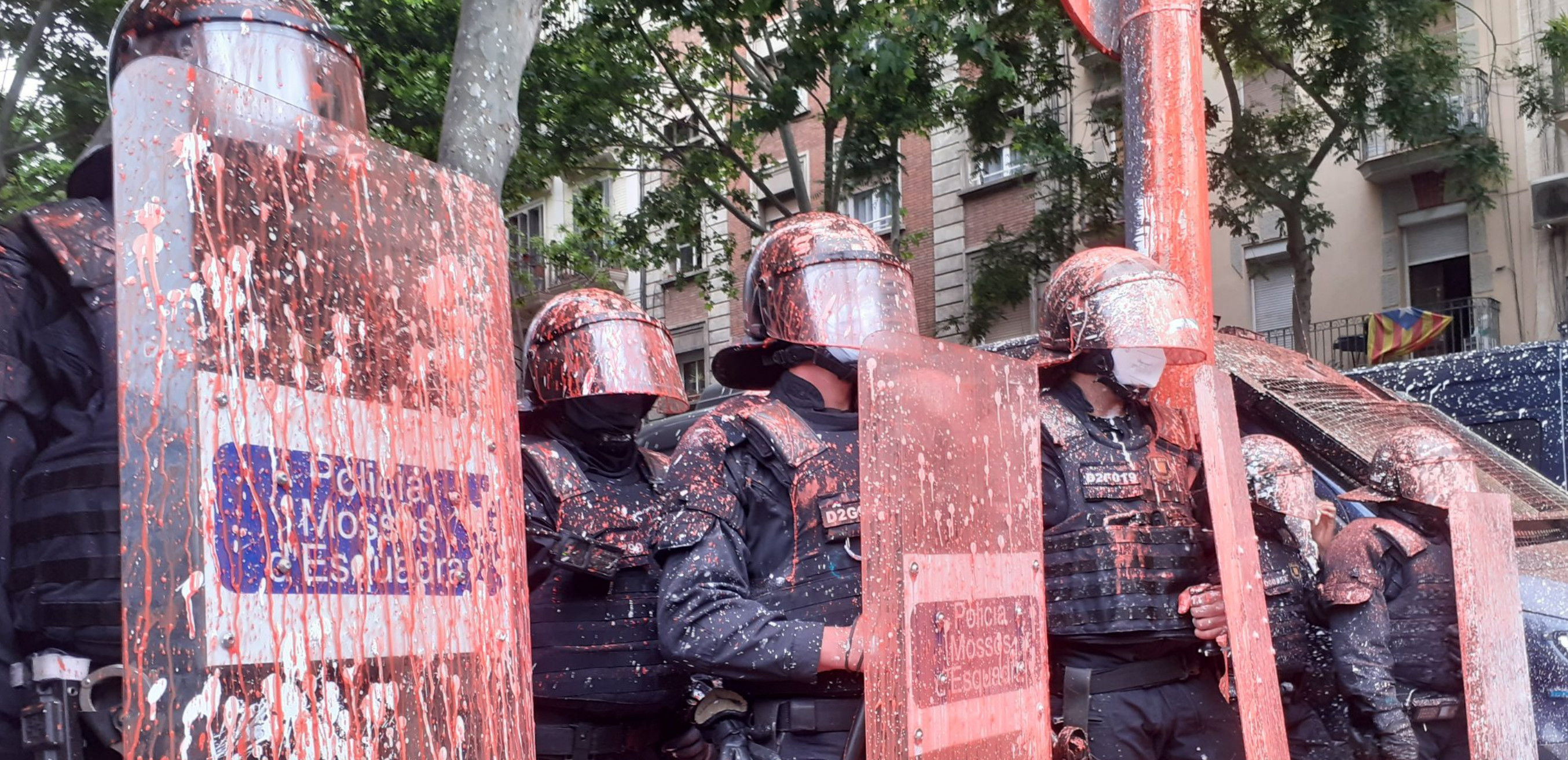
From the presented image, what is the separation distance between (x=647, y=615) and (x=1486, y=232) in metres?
15.2

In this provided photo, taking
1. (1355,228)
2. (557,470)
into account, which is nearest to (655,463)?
(557,470)

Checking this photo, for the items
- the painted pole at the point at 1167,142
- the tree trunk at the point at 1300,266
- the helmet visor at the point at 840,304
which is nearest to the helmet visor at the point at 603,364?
the helmet visor at the point at 840,304

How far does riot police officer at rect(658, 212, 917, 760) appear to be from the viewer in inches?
105

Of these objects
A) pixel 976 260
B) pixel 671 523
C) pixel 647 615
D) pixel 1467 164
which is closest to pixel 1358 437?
pixel 647 615

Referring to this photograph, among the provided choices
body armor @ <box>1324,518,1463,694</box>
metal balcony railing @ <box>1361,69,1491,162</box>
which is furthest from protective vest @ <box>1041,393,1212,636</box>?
metal balcony railing @ <box>1361,69,1491,162</box>

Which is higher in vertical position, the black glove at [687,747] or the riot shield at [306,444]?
the riot shield at [306,444]

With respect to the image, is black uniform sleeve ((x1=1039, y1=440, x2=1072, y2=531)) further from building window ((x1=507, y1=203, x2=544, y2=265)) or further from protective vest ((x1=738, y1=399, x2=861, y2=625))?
building window ((x1=507, y1=203, x2=544, y2=265))

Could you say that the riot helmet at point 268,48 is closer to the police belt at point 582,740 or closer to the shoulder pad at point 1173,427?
the police belt at point 582,740

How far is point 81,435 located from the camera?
216 centimetres

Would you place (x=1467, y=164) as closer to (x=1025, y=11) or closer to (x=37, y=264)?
(x=1025, y=11)

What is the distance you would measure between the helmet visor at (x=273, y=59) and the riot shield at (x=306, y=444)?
0.94 ft

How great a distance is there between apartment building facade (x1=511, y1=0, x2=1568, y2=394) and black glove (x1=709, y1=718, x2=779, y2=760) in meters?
9.41

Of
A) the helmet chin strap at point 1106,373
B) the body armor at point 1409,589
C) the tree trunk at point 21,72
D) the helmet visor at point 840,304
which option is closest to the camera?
the helmet visor at point 840,304

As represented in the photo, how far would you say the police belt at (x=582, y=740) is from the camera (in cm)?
355
